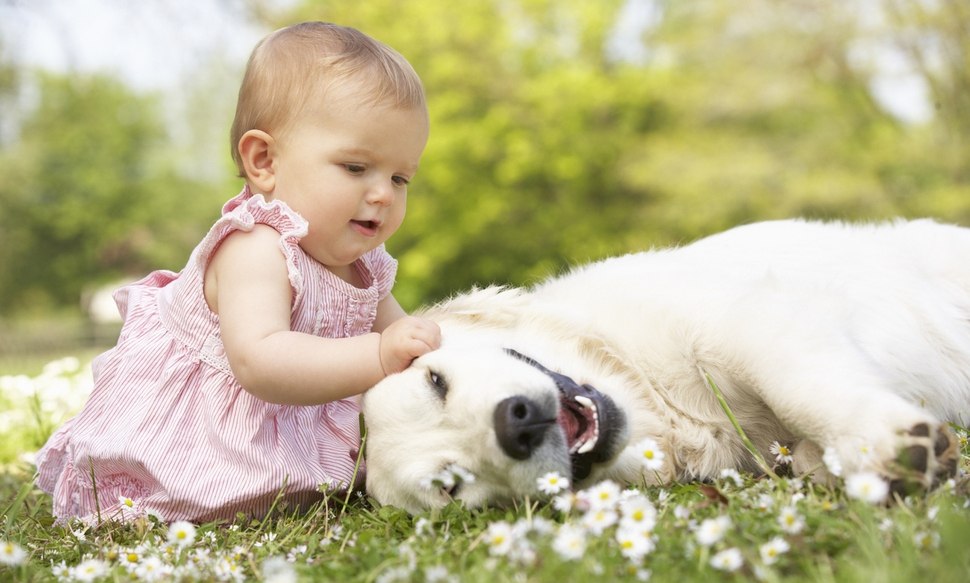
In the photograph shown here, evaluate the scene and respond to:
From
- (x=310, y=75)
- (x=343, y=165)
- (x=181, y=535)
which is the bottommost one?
(x=181, y=535)

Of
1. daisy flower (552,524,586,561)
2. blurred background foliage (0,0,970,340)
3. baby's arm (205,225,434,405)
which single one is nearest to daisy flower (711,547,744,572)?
daisy flower (552,524,586,561)

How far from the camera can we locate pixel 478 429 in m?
2.40

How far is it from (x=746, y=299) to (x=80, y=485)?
7.65 feet

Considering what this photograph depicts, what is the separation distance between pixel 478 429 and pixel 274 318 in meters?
0.72

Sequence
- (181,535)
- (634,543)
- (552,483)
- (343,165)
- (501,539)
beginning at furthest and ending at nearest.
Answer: (343,165) → (181,535) → (552,483) → (501,539) → (634,543)

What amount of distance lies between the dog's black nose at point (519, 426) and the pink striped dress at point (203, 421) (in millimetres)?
735

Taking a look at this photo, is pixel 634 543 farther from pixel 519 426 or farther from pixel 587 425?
pixel 587 425

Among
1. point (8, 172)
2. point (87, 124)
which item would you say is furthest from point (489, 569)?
point (87, 124)

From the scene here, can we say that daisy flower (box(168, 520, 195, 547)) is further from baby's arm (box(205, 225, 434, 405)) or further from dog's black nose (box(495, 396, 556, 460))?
dog's black nose (box(495, 396, 556, 460))

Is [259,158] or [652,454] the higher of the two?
[259,158]

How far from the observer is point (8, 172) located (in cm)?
3650

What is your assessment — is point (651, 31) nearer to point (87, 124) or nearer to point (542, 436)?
point (542, 436)

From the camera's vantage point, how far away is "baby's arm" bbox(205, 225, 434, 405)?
2555mm

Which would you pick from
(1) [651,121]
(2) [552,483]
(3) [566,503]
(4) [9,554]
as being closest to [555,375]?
(2) [552,483]
